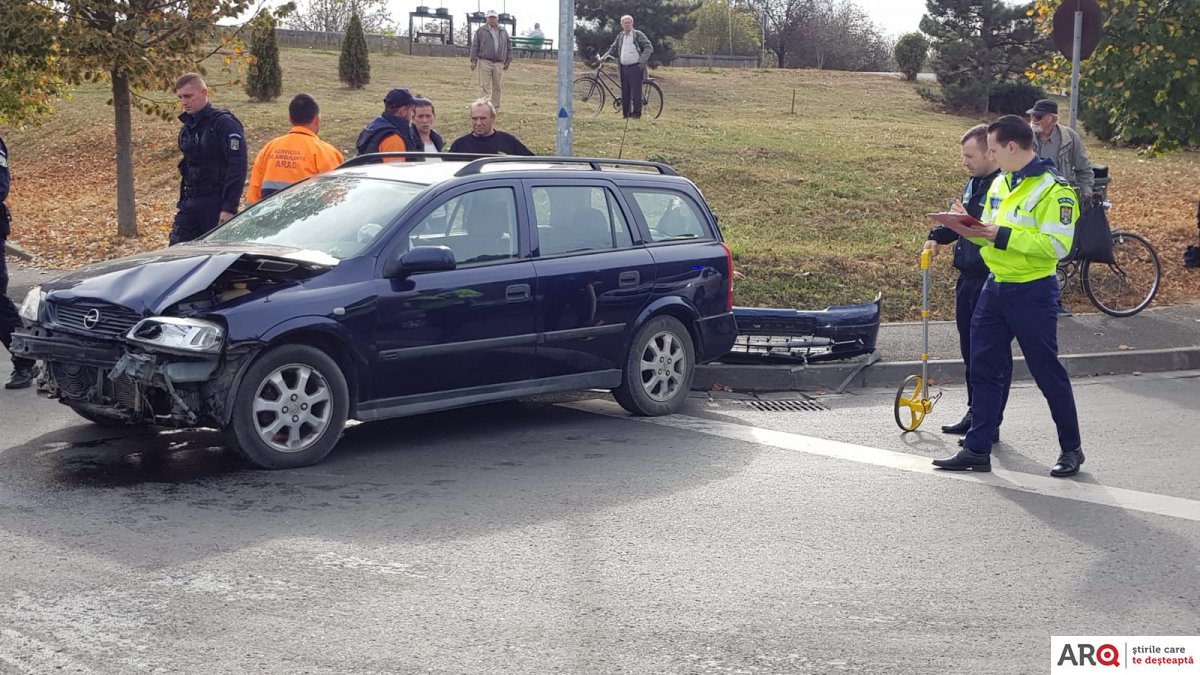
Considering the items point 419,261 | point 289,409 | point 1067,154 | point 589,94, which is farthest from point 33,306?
point 589,94

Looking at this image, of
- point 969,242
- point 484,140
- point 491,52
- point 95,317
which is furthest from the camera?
point 491,52

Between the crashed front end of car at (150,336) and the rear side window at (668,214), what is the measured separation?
2.58m

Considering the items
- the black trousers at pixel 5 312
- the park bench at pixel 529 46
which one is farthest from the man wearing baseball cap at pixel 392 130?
the park bench at pixel 529 46

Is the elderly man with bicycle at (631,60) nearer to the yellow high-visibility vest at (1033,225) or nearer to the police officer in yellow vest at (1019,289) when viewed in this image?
the police officer in yellow vest at (1019,289)

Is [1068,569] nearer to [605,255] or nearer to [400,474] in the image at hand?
[400,474]

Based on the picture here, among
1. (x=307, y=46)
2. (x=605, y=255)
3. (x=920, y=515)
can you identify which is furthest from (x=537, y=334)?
(x=307, y=46)

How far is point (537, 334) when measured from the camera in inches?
326

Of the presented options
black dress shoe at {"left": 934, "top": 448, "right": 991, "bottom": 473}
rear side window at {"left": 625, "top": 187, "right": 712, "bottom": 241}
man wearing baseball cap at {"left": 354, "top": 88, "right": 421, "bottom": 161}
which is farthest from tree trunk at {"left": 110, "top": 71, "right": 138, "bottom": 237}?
black dress shoe at {"left": 934, "top": 448, "right": 991, "bottom": 473}

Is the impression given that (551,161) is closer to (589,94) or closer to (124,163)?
(124,163)

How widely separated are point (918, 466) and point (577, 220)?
2.66m

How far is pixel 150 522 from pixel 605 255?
12.0ft

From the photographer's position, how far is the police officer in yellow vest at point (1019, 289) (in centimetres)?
723

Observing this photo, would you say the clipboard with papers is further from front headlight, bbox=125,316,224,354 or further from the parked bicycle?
the parked bicycle

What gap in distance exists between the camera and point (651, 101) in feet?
85.4
